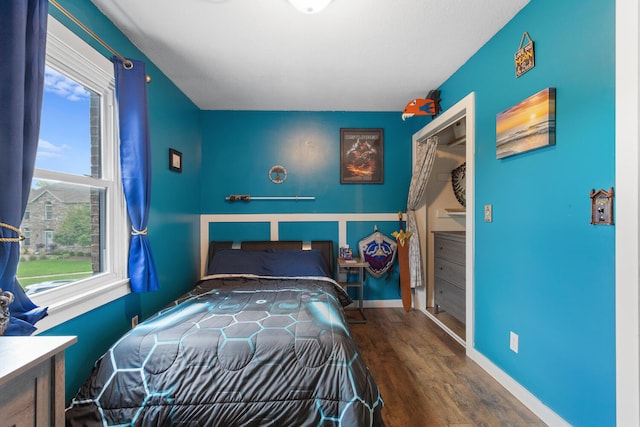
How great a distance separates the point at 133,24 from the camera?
190 cm

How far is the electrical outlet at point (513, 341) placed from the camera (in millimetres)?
1849

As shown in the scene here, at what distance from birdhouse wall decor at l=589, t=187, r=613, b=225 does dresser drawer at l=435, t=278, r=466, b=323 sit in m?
1.60

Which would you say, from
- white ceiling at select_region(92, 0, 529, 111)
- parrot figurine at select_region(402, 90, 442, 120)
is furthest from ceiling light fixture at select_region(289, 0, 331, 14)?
parrot figurine at select_region(402, 90, 442, 120)

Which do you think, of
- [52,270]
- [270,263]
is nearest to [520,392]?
[270,263]

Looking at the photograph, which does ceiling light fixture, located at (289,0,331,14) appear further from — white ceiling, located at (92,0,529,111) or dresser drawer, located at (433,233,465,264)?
dresser drawer, located at (433,233,465,264)

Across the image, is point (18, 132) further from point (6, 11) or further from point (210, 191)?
point (210, 191)

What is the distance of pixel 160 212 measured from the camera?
8.15 feet

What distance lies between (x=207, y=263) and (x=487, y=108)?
3296 mm

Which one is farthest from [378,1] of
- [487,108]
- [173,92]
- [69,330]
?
[69,330]

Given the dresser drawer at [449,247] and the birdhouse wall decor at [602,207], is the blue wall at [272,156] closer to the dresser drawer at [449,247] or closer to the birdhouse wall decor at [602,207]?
the dresser drawer at [449,247]

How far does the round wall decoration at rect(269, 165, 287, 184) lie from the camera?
3482mm

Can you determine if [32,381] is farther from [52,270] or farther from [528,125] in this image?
[528,125]

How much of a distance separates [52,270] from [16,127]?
0.86 metres

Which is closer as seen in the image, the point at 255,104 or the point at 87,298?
the point at 87,298
